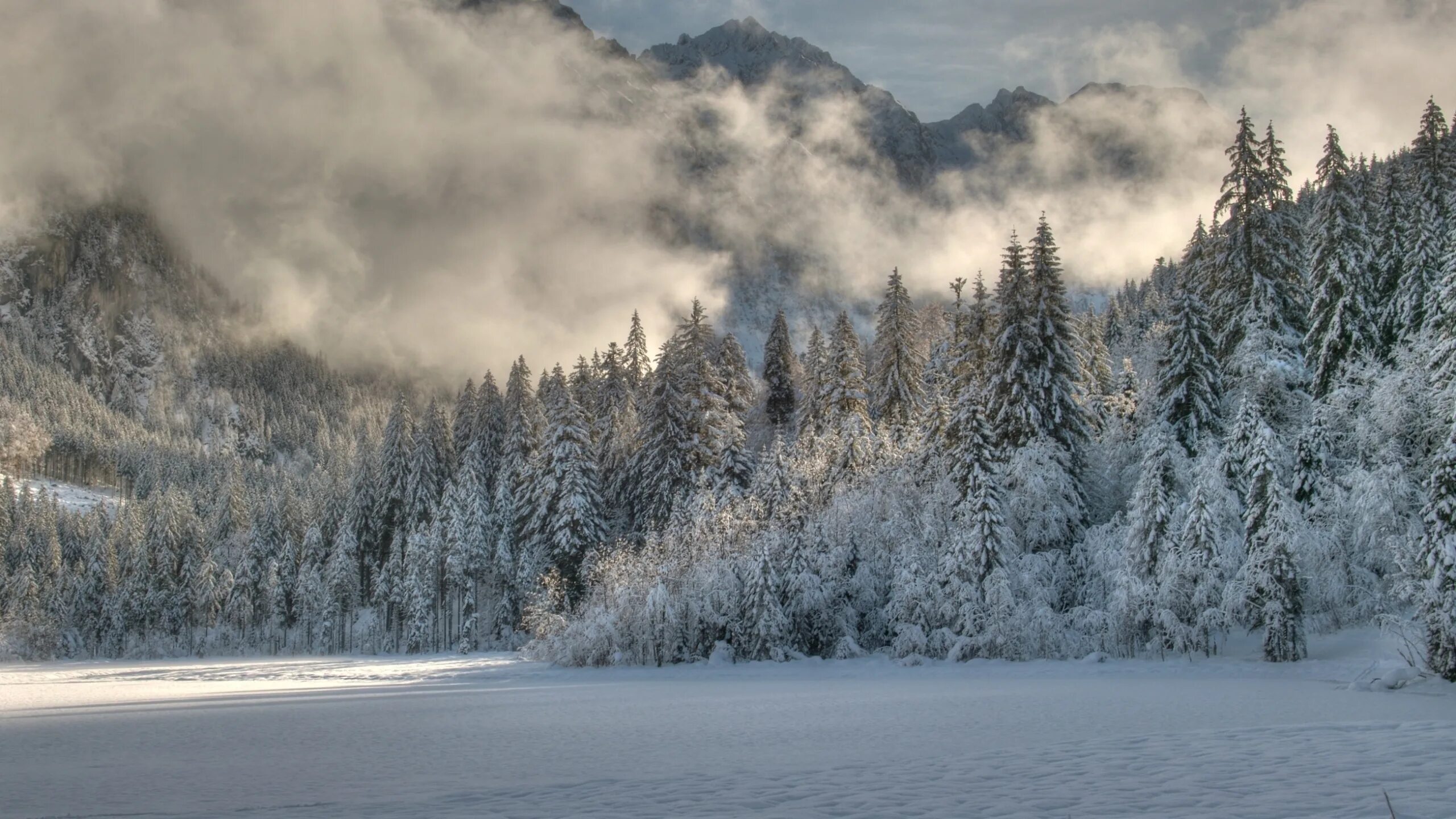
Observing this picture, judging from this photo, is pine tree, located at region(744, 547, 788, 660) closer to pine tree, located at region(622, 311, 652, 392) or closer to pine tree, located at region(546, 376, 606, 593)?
pine tree, located at region(546, 376, 606, 593)

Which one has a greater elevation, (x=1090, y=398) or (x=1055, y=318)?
(x=1055, y=318)

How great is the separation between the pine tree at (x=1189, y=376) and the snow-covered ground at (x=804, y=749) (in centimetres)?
930

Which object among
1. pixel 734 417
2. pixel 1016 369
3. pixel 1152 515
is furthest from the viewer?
pixel 734 417

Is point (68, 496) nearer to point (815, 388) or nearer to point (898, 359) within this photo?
point (815, 388)

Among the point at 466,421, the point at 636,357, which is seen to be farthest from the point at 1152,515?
the point at 466,421

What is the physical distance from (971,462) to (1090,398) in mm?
12865

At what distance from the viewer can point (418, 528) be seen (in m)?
69.8

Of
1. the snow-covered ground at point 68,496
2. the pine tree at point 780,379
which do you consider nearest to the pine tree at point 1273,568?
the pine tree at point 780,379

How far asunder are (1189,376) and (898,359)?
22896 millimetres

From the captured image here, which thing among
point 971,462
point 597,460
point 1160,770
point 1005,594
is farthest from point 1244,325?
point 597,460

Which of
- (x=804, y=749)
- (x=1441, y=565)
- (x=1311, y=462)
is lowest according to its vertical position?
(x=804, y=749)

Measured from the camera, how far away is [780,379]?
225 ft

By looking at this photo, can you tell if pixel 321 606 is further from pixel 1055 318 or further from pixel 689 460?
pixel 1055 318

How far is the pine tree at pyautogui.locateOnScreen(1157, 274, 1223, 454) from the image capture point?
34562mm
